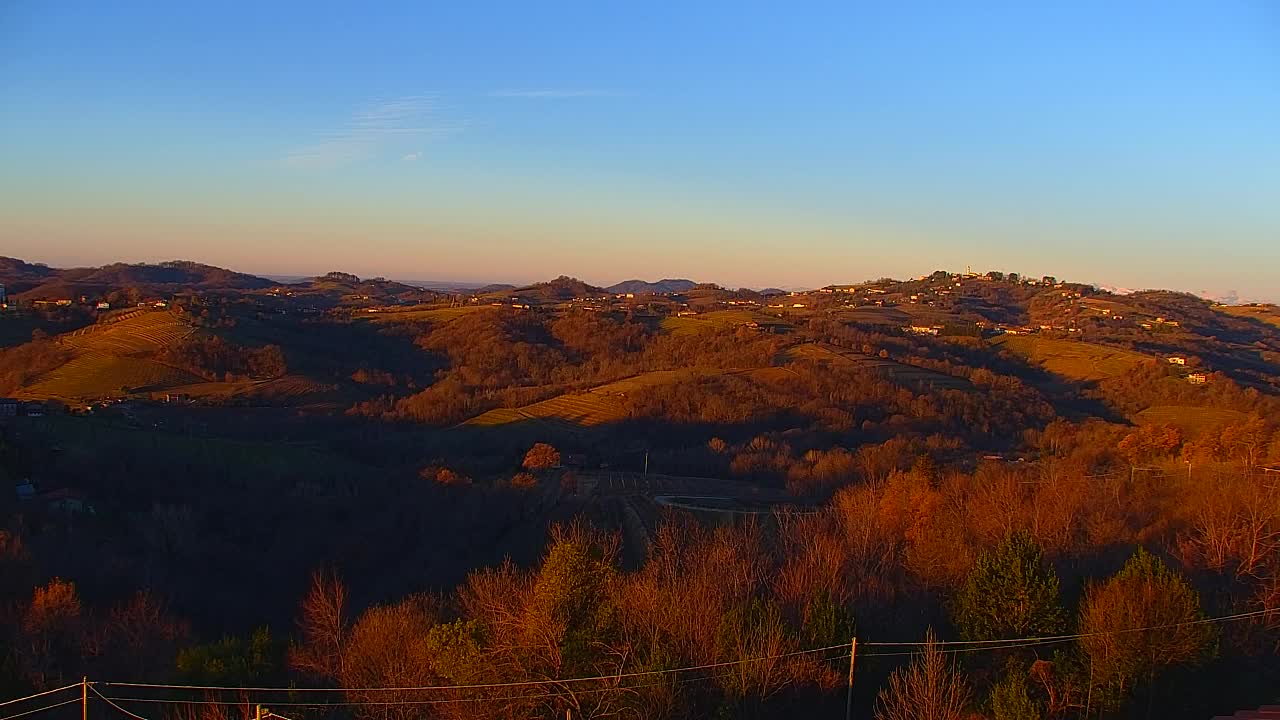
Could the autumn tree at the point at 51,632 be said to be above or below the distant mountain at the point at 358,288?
below

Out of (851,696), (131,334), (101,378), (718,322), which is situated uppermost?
(718,322)

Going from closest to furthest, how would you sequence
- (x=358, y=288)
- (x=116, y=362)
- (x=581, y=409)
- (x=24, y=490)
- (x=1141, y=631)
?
(x=1141, y=631) → (x=24, y=490) → (x=581, y=409) → (x=116, y=362) → (x=358, y=288)

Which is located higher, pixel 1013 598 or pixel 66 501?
pixel 1013 598

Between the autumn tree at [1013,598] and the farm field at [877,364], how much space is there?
44.6m

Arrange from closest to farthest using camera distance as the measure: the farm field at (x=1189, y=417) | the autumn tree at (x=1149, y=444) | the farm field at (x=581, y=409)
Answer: the autumn tree at (x=1149, y=444) → the farm field at (x=1189, y=417) → the farm field at (x=581, y=409)

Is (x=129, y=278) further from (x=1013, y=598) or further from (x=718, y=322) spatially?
(x=1013, y=598)

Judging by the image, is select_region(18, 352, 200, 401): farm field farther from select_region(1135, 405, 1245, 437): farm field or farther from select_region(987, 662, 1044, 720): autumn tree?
select_region(1135, 405, 1245, 437): farm field

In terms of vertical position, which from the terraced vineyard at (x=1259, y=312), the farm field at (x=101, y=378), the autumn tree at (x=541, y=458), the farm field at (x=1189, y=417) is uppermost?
the terraced vineyard at (x=1259, y=312)

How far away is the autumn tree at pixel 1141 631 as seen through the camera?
57.0 feet

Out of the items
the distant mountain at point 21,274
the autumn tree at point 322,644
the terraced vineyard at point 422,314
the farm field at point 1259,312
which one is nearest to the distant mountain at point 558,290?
the terraced vineyard at point 422,314

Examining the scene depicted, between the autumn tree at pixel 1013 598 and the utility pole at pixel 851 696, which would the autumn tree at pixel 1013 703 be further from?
the autumn tree at pixel 1013 598

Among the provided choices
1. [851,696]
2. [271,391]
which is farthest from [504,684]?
[271,391]

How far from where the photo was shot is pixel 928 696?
1468 centimetres

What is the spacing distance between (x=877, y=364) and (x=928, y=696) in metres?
54.1
